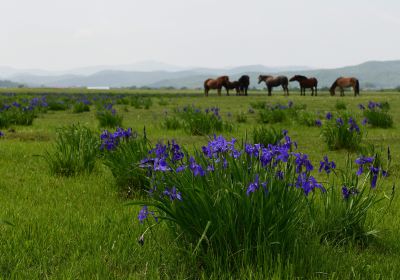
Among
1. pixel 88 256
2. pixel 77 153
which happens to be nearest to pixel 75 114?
pixel 77 153

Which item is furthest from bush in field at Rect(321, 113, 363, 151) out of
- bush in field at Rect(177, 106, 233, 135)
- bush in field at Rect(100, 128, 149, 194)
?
bush in field at Rect(100, 128, 149, 194)

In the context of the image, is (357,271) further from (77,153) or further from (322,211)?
(77,153)

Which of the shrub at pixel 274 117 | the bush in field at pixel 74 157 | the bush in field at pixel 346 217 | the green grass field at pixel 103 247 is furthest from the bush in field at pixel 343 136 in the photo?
the bush in field at pixel 346 217

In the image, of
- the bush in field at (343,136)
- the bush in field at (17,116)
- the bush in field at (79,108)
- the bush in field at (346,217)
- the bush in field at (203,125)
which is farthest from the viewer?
the bush in field at (79,108)

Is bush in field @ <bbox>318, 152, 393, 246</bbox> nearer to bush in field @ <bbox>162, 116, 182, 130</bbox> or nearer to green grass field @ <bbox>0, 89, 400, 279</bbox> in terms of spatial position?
green grass field @ <bbox>0, 89, 400, 279</bbox>

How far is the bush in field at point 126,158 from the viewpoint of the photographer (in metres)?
5.68

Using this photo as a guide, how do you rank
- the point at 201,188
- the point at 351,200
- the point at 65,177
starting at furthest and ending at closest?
1. the point at 65,177
2. the point at 351,200
3. the point at 201,188

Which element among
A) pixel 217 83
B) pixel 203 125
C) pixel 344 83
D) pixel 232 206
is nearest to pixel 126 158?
pixel 232 206

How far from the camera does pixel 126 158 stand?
5812 millimetres

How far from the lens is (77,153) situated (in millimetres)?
6746

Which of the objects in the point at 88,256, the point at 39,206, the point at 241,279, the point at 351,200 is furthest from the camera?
the point at 39,206

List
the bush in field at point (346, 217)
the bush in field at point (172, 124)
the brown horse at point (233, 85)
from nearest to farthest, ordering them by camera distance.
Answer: the bush in field at point (346, 217) → the bush in field at point (172, 124) → the brown horse at point (233, 85)

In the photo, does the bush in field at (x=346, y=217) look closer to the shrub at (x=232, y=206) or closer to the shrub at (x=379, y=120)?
the shrub at (x=232, y=206)

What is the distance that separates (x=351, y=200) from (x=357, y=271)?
86 centimetres
